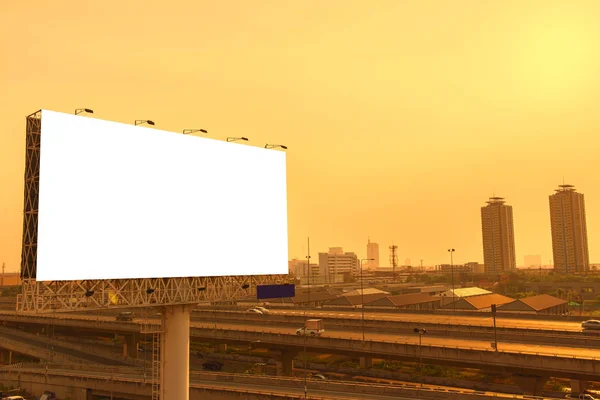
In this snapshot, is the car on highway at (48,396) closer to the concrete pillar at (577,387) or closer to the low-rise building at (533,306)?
the concrete pillar at (577,387)

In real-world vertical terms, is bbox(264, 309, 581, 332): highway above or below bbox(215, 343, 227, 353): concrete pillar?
above

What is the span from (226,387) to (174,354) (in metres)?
16.7

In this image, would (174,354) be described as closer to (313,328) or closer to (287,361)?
(313,328)

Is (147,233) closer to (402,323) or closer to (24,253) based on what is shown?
(24,253)

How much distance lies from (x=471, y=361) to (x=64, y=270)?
37.5 meters

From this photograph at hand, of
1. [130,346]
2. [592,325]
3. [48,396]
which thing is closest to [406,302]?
[592,325]

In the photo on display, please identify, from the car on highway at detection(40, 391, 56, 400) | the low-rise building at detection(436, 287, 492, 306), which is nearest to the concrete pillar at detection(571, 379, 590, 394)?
the car on highway at detection(40, 391, 56, 400)

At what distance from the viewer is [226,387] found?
4609 centimetres

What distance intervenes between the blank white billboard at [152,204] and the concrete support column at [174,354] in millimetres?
3021

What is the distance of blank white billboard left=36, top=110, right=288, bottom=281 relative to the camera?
2512 cm

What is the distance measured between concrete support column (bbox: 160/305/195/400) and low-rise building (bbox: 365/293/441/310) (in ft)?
234

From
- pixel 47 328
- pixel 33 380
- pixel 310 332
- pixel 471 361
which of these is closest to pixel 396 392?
pixel 471 361

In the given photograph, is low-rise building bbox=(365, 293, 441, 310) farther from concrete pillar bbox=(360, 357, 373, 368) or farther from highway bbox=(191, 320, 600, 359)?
concrete pillar bbox=(360, 357, 373, 368)

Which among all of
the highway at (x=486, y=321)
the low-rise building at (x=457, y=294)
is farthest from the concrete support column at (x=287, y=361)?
the low-rise building at (x=457, y=294)
